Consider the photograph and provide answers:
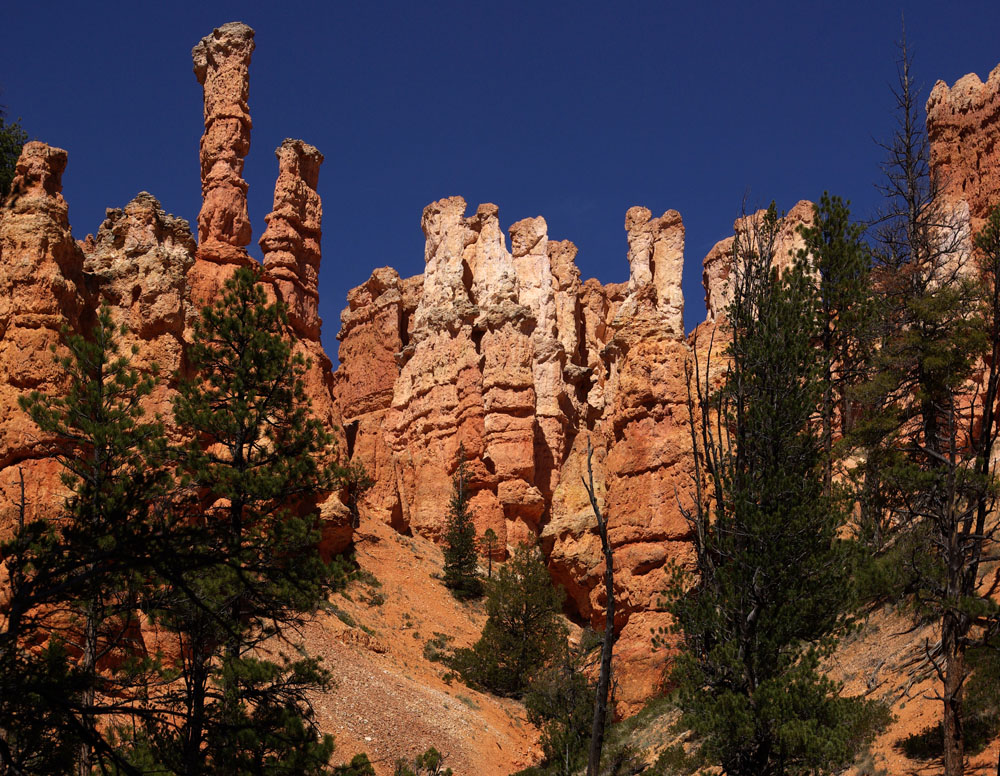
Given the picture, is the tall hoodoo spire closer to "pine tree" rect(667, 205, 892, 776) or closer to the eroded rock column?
the eroded rock column

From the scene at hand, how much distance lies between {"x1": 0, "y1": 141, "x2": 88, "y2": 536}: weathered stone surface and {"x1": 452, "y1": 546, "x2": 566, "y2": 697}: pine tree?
17.0 meters

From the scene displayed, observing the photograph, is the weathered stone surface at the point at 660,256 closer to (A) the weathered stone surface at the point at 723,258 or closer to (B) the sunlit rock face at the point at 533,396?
(B) the sunlit rock face at the point at 533,396

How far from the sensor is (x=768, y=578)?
16.0m

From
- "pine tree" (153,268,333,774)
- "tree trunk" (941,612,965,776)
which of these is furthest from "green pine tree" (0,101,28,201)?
"tree trunk" (941,612,965,776)

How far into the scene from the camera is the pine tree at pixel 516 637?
34.2 metres

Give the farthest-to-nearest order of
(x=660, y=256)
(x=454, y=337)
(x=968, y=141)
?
(x=660, y=256) < (x=454, y=337) < (x=968, y=141)

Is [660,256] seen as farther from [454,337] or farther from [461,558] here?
[461,558]

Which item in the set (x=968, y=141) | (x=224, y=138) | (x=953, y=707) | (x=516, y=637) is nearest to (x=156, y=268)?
(x=224, y=138)

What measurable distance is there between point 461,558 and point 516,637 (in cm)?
755

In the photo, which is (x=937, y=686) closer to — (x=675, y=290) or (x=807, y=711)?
(x=807, y=711)

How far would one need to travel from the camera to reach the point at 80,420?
Result: 54.4ft

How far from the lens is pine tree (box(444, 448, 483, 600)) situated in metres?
41.7

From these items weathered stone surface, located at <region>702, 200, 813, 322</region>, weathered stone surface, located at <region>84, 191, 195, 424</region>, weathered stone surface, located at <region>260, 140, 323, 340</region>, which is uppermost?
weathered stone surface, located at <region>702, 200, 813, 322</region>

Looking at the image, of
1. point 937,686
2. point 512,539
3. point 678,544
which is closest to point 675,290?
point 512,539
